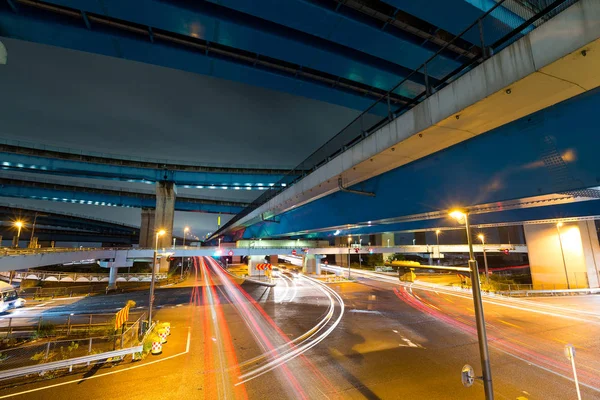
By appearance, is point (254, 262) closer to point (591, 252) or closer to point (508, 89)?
point (591, 252)

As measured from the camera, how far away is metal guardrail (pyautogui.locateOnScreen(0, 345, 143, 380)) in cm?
1002

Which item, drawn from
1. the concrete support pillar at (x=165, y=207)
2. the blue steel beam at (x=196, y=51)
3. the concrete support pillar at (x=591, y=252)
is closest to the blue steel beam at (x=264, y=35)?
the blue steel beam at (x=196, y=51)

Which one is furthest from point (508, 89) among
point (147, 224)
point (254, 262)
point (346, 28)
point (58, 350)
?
point (147, 224)

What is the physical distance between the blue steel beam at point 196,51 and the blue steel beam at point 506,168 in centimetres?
559

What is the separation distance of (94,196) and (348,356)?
5936 cm

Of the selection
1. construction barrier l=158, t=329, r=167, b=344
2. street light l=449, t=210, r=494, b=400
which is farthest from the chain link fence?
street light l=449, t=210, r=494, b=400

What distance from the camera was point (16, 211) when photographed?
2549 inches

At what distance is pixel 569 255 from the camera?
28297 mm

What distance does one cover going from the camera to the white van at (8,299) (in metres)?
23.3

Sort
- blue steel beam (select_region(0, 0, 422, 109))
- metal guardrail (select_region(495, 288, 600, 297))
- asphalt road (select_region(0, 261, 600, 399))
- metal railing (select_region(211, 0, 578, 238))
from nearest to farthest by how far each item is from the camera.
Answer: metal railing (select_region(211, 0, 578, 238))
asphalt road (select_region(0, 261, 600, 399))
blue steel beam (select_region(0, 0, 422, 109))
metal guardrail (select_region(495, 288, 600, 297))

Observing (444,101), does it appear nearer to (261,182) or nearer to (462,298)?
(462,298)

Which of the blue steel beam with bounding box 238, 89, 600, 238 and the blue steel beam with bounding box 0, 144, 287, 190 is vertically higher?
the blue steel beam with bounding box 0, 144, 287, 190

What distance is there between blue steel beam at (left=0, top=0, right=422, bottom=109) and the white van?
2505 cm

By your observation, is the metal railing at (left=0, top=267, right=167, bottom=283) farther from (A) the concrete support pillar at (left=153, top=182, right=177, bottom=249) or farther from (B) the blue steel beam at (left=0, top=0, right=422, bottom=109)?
(B) the blue steel beam at (left=0, top=0, right=422, bottom=109)
